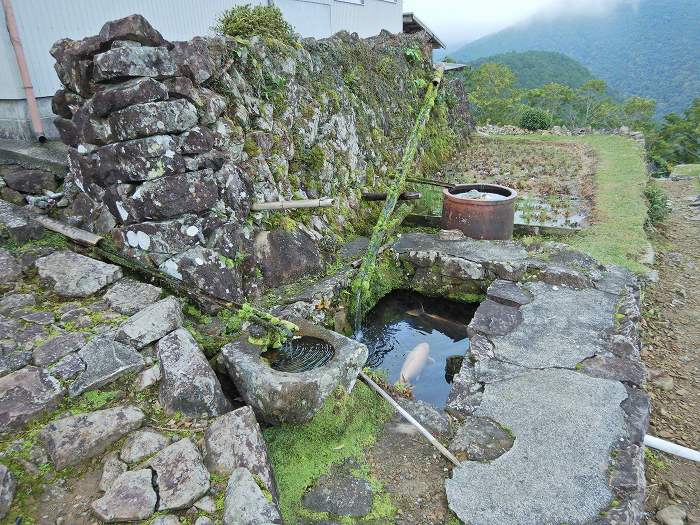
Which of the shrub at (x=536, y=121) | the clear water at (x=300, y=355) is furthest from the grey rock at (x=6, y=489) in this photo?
the shrub at (x=536, y=121)

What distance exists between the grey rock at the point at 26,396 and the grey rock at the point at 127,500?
0.89 m

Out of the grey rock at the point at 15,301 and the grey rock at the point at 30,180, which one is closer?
the grey rock at the point at 15,301

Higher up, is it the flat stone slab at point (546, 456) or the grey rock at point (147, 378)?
the grey rock at point (147, 378)

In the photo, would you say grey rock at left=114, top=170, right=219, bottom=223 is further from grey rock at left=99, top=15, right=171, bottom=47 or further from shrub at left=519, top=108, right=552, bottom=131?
shrub at left=519, top=108, right=552, bottom=131

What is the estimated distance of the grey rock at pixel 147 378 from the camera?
12.2ft

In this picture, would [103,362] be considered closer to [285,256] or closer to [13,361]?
[13,361]

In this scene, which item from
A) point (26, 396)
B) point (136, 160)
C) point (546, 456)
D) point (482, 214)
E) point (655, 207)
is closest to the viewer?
point (26, 396)

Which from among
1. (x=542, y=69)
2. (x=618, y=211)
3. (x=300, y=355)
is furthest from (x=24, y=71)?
(x=542, y=69)

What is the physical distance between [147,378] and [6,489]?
1.17 m

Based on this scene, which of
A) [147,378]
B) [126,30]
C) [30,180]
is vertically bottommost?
[147,378]

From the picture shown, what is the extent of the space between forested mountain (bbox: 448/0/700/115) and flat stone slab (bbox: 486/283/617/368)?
73.7 m

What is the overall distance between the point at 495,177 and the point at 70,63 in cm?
1040

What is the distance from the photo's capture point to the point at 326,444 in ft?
12.6

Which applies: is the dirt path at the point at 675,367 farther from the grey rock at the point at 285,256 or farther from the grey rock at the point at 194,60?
the grey rock at the point at 194,60
